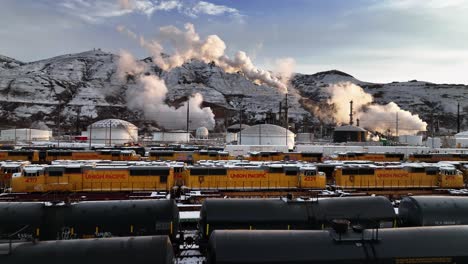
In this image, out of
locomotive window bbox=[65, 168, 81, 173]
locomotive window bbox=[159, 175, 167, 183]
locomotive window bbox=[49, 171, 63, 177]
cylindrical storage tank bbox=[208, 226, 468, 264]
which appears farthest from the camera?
locomotive window bbox=[159, 175, 167, 183]

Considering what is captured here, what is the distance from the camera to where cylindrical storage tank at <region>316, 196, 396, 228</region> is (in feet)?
50.6

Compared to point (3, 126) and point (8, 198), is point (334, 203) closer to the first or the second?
point (8, 198)

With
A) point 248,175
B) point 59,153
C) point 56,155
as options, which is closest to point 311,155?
point 248,175

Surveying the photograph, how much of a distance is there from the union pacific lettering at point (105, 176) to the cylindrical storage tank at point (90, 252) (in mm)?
22557

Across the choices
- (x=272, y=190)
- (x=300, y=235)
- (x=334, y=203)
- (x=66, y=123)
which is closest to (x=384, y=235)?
(x=300, y=235)

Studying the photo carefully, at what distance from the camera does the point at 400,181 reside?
35812mm

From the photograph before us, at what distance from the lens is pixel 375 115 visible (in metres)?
133

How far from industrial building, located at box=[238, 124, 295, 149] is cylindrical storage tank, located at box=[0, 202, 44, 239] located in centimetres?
6704

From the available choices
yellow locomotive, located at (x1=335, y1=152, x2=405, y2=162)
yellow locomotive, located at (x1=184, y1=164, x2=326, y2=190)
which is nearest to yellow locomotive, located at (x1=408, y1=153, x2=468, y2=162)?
yellow locomotive, located at (x1=335, y1=152, x2=405, y2=162)

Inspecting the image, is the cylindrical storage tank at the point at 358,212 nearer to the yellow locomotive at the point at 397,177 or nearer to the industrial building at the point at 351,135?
the yellow locomotive at the point at 397,177

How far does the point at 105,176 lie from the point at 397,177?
28416 millimetres

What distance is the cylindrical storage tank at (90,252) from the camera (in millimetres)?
9070

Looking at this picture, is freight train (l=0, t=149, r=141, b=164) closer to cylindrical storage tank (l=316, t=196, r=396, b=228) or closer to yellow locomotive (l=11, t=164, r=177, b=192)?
yellow locomotive (l=11, t=164, r=177, b=192)

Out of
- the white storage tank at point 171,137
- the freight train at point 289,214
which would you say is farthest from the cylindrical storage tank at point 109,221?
the white storage tank at point 171,137
